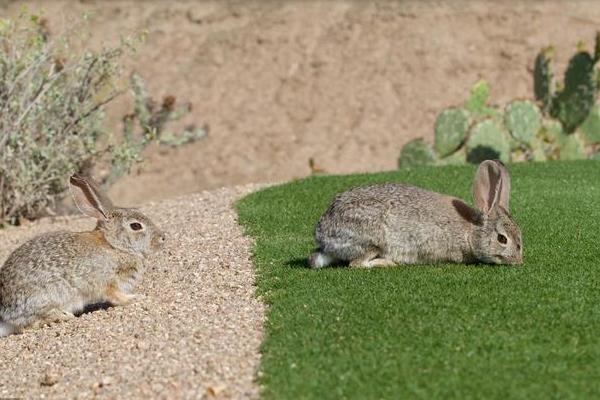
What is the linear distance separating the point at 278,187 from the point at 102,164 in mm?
3706

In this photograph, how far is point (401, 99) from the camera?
19.3 metres

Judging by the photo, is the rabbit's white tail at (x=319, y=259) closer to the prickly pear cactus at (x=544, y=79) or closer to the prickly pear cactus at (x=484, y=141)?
the prickly pear cactus at (x=484, y=141)

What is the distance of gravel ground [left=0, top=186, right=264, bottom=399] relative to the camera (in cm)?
723

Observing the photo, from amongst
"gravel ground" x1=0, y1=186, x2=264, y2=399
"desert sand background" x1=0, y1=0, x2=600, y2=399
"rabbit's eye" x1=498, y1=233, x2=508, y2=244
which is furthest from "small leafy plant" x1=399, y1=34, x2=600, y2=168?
"rabbit's eye" x1=498, y1=233, x2=508, y2=244

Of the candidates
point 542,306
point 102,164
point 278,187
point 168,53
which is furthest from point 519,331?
point 168,53

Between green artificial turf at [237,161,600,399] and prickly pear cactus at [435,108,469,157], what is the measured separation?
15.4ft

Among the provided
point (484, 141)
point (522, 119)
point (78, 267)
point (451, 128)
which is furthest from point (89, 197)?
point (522, 119)

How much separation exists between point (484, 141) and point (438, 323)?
26.5 ft

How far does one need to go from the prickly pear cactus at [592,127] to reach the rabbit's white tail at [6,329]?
30.9 ft

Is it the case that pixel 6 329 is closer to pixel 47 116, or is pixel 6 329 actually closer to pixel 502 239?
pixel 502 239

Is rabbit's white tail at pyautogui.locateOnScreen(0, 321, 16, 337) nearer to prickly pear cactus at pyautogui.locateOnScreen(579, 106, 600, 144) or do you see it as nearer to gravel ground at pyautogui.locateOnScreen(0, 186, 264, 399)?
gravel ground at pyautogui.locateOnScreen(0, 186, 264, 399)

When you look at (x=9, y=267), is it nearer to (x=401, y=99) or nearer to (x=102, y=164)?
(x=102, y=164)

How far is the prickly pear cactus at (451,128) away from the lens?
15406mm

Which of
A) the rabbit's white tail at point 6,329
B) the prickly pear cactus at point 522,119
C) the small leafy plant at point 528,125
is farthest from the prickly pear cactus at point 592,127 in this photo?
the rabbit's white tail at point 6,329
